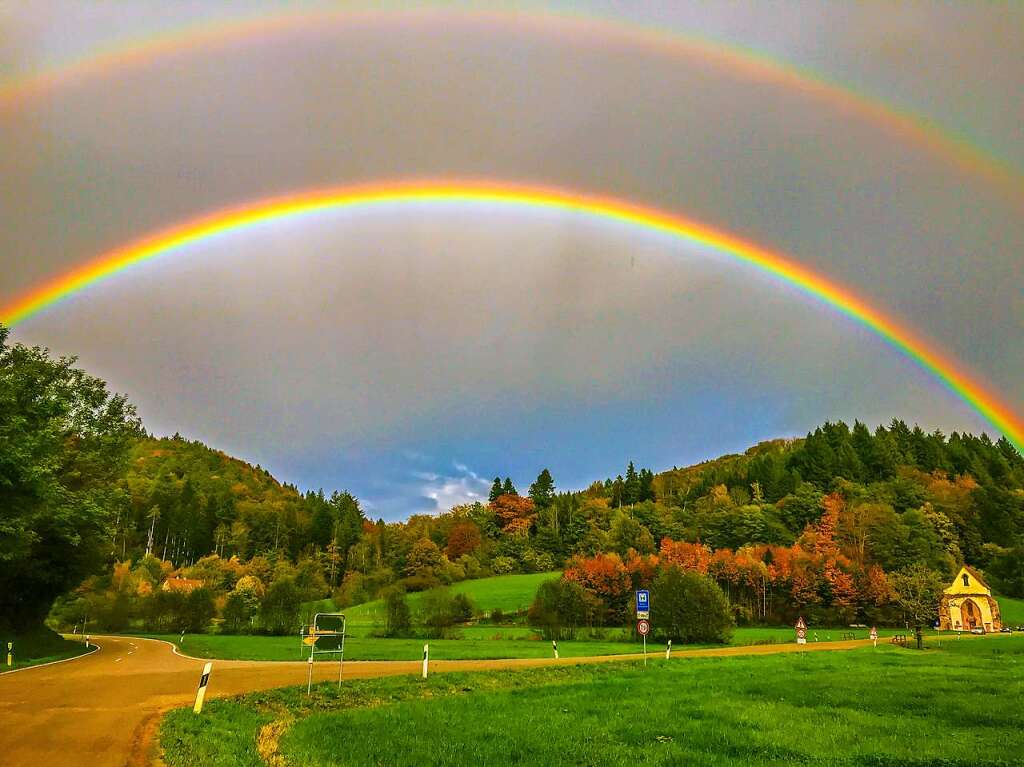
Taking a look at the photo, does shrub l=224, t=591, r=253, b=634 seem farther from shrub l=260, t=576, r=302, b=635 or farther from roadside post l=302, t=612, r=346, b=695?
roadside post l=302, t=612, r=346, b=695

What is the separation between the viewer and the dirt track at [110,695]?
36.6 ft

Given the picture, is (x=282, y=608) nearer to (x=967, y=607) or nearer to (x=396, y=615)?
(x=396, y=615)

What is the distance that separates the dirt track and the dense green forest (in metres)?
7.10

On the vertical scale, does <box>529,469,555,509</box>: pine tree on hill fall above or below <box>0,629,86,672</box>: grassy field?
above

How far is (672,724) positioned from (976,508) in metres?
146

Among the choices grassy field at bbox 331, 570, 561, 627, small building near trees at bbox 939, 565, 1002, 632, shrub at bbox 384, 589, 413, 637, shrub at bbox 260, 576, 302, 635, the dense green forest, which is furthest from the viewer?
grassy field at bbox 331, 570, 561, 627

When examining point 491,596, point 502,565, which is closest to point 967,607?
point 491,596

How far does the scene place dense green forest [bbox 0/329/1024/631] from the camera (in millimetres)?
36656

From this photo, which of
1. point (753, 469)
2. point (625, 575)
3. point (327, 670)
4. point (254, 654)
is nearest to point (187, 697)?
point (327, 670)

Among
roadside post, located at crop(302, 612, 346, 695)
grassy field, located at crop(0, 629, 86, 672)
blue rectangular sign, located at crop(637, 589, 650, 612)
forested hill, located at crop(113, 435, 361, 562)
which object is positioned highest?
forested hill, located at crop(113, 435, 361, 562)

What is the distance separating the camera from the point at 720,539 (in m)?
123

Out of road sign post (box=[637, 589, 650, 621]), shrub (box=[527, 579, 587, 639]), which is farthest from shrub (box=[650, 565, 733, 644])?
road sign post (box=[637, 589, 650, 621])

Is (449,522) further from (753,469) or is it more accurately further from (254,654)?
(254,654)

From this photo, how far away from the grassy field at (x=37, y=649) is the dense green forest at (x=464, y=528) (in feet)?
6.09
